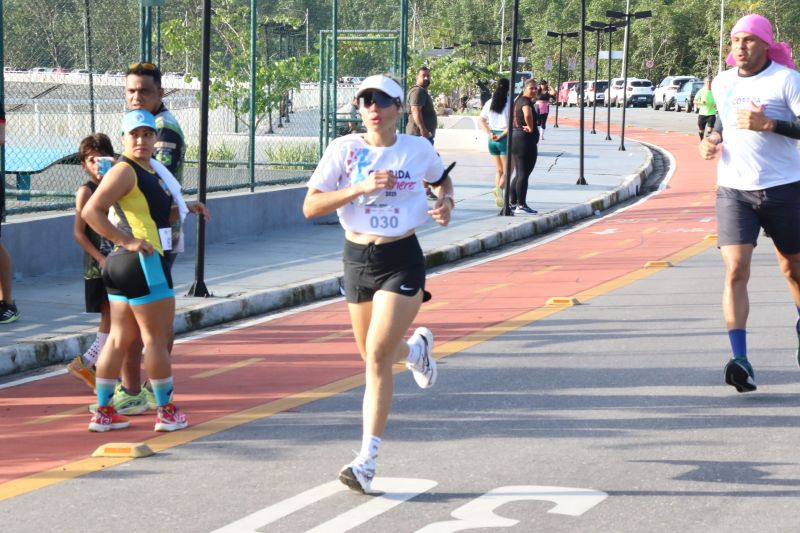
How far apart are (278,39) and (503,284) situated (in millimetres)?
7576

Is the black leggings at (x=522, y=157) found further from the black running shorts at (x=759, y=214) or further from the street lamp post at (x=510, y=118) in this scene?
the black running shorts at (x=759, y=214)

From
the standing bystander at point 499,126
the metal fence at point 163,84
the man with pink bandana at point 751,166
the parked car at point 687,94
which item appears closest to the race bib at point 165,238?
the man with pink bandana at point 751,166

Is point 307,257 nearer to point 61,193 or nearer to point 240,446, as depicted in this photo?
point 61,193

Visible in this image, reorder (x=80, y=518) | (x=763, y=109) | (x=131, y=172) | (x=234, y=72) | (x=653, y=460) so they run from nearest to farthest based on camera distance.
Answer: (x=80, y=518) → (x=653, y=460) → (x=131, y=172) → (x=763, y=109) → (x=234, y=72)

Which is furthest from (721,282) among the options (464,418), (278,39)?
(278,39)

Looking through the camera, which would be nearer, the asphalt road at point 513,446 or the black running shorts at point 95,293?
the asphalt road at point 513,446

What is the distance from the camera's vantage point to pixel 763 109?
7.98 m

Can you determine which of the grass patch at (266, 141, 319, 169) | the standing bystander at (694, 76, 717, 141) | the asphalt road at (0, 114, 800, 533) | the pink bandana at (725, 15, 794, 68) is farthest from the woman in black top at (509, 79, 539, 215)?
the standing bystander at (694, 76, 717, 141)

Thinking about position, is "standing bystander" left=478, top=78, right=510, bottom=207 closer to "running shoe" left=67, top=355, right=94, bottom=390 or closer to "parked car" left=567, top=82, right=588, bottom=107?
"running shoe" left=67, top=355, right=94, bottom=390

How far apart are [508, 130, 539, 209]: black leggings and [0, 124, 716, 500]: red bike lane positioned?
180 centimetres

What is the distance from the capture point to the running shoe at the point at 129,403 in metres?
7.84

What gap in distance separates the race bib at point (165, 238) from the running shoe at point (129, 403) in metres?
1.03

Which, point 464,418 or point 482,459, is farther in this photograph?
point 464,418

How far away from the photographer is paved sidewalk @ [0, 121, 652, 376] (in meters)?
9.92
